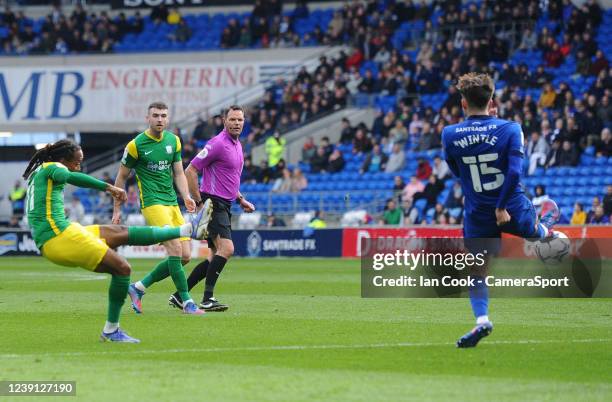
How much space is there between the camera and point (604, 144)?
29969 mm

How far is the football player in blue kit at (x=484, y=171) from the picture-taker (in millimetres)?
9766

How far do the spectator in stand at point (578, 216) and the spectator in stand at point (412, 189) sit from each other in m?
4.63

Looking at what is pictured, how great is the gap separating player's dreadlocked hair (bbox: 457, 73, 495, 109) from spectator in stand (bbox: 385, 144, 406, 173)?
79.7ft

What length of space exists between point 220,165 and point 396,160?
20.4m

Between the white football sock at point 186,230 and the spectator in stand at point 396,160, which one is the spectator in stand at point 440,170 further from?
the white football sock at point 186,230

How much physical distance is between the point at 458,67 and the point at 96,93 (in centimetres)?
1430

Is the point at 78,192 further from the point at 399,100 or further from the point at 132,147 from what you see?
the point at 132,147

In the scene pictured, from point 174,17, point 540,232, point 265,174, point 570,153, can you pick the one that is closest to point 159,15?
point 174,17

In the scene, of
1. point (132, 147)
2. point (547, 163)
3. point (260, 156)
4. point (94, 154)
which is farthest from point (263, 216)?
point (132, 147)

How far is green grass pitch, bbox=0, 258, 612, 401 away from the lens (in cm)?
752

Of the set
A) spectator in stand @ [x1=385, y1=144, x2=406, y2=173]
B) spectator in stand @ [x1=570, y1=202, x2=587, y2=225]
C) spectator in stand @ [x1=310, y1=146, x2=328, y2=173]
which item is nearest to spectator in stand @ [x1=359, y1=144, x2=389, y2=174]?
spectator in stand @ [x1=385, y1=144, x2=406, y2=173]

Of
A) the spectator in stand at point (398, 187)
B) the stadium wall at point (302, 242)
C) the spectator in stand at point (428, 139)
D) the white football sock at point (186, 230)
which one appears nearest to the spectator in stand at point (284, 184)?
the stadium wall at point (302, 242)

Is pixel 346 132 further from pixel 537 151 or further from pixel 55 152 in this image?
pixel 55 152

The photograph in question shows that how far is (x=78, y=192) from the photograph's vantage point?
133 ft
